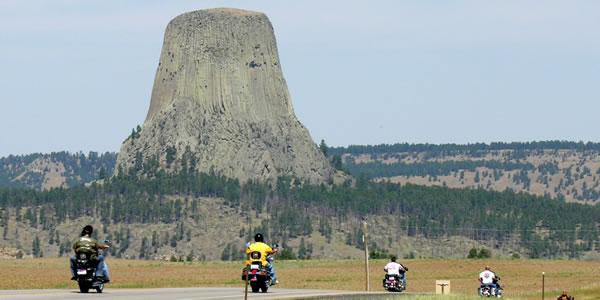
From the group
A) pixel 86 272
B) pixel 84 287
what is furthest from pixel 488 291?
pixel 86 272

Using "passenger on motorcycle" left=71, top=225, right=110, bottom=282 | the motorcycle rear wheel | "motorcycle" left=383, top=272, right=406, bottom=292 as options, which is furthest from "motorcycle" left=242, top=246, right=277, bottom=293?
"motorcycle" left=383, top=272, right=406, bottom=292

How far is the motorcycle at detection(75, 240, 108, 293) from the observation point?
45.6 meters

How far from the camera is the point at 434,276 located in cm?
11844

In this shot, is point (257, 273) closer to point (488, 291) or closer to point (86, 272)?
point (86, 272)

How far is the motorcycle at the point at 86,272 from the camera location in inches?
1796

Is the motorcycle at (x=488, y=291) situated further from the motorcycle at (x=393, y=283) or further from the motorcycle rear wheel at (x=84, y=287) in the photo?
the motorcycle rear wheel at (x=84, y=287)

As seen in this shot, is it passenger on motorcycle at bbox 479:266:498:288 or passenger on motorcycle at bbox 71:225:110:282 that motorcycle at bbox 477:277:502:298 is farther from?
passenger on motorcycle at bbox 71:225:110:282

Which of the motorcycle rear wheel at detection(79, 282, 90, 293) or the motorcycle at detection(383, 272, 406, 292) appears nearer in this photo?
the motorcycle rear wheel at detection(79, 282, 90, 293)

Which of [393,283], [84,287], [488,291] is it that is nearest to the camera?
[84,287]

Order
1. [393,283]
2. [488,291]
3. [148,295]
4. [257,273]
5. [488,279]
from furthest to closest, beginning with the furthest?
1. [488,279]
2. [488,291]
3. [393,283]
4. [257,273]
5. [148,295]

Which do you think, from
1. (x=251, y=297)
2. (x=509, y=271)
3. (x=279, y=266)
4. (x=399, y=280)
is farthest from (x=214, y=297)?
(x=279, y=266)

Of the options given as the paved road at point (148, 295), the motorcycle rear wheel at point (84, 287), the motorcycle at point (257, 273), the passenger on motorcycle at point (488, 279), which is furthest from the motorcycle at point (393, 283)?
the motorcycle rear wheel at point (84, 287)

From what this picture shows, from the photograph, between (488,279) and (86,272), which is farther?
(488,279)

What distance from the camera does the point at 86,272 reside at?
150ft
